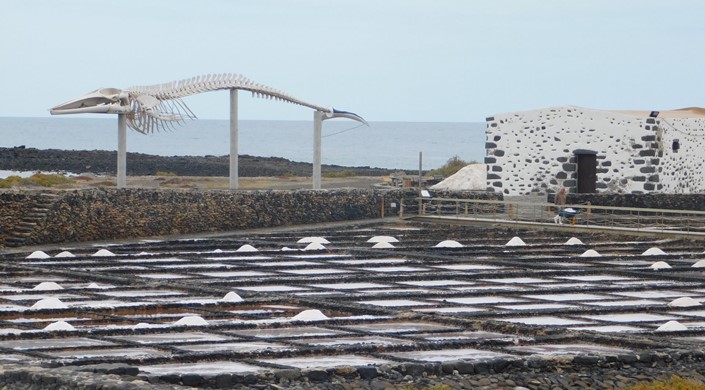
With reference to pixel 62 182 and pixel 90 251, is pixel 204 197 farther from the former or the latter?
pixel 62 182

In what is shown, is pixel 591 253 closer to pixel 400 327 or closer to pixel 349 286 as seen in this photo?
pixel 349 286

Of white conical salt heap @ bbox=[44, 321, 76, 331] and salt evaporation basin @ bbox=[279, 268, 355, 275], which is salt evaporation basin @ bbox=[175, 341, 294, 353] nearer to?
white conical salt heap @ bbox=[44, 321, 76, 331]

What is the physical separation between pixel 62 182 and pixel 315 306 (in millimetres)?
26495

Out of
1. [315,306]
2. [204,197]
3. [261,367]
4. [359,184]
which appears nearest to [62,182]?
[359,184]

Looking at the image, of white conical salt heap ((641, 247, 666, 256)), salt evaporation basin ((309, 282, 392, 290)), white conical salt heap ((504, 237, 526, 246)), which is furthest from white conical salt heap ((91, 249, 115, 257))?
white conical salt heap ((641, 247, 666, 256))

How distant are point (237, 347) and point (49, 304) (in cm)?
386

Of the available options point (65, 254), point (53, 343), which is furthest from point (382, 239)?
point (53, 343)

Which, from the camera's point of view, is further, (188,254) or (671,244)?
(671,244)

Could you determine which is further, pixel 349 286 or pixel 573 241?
pixel 573 241

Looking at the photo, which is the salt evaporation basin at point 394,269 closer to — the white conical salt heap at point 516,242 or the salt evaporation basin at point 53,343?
the white conical salt heap at point 516,242

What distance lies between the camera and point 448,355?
1258 cm

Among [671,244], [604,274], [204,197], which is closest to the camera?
[604,274]

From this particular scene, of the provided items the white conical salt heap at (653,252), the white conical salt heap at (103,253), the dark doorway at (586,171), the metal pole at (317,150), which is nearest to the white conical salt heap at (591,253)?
the white conical salt heap at (653,252)

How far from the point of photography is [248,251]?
75.7ft
